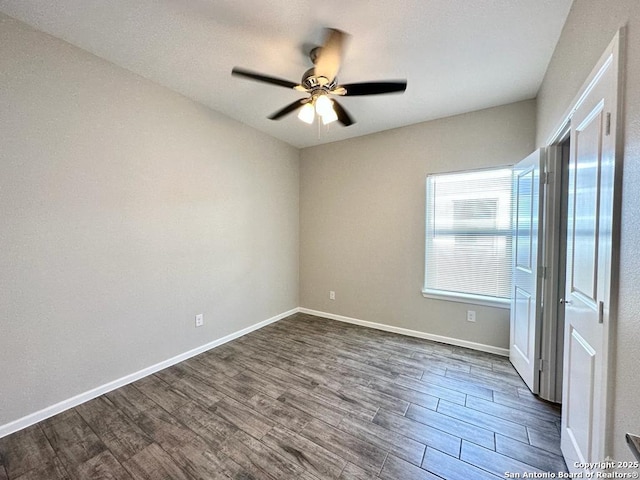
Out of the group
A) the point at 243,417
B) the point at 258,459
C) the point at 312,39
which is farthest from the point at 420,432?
the point at 312,39

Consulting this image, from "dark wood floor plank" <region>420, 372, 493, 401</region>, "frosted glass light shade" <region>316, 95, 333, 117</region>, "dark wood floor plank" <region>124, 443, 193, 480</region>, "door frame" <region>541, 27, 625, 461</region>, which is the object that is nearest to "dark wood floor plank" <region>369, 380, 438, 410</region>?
"dark wood floor plank" <region>420, 372, 493, 401</region>

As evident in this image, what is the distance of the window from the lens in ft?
9.09

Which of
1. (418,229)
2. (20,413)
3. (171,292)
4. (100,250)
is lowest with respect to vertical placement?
(20,413)

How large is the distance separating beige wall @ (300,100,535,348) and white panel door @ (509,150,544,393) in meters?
0.37

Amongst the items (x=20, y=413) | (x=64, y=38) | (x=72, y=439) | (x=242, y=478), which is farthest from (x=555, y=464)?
(x=64, y=38)

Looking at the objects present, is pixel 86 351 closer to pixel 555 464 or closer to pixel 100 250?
pixel 100 250

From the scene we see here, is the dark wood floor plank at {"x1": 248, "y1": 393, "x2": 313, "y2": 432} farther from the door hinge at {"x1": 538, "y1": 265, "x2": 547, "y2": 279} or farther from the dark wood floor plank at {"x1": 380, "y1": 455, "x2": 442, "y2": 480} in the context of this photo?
the door hinge at {"x1": 538, "y1": 265, "x2": 547, "y2": 279}

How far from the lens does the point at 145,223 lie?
234cm

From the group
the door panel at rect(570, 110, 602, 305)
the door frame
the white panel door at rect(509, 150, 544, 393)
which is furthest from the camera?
the white panel door at rect(509, 150, 544, 393)

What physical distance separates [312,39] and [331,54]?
27 centimetres

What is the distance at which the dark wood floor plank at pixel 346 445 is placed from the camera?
1.48m

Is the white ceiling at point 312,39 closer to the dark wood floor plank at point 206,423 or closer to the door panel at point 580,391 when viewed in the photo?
the door panel at point 580,391

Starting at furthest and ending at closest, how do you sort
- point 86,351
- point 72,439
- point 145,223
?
point 145,223
point 86,351
point 72,439

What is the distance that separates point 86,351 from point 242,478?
1.63 metres
